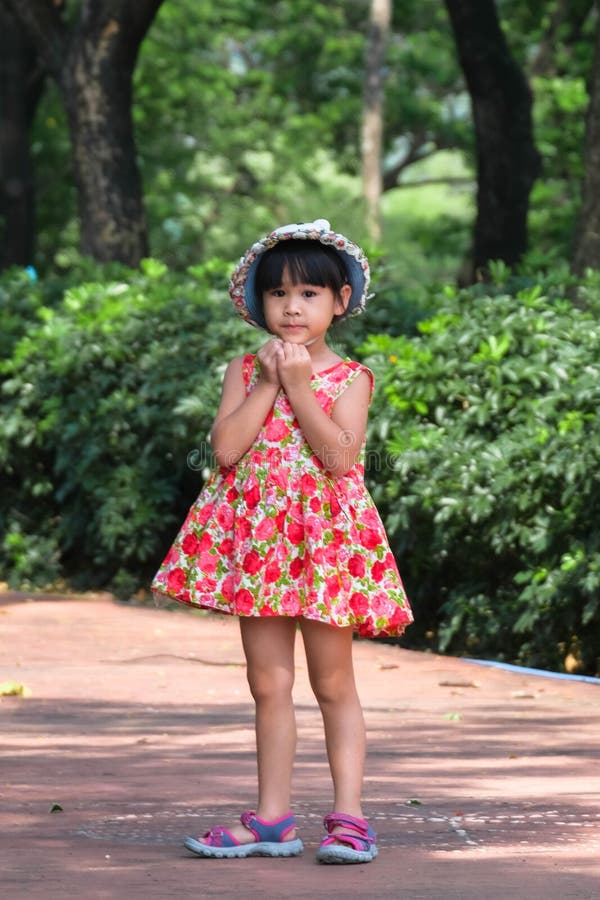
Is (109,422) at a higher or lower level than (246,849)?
higher

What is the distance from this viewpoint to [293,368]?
4465 millimetres

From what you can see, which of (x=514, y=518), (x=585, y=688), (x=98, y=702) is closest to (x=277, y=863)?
(x=98, y=702)

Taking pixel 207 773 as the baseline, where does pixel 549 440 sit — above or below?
above

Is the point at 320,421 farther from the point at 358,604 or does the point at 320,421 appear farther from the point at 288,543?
the point at 358,604

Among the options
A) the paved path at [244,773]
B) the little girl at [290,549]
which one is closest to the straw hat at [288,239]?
the little girl at [290,549]

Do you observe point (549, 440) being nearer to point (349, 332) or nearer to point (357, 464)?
point (349, 332)

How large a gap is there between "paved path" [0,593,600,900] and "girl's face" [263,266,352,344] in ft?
4.50

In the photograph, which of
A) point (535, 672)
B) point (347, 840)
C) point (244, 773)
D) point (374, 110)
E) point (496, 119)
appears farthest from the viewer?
point (374, 110)

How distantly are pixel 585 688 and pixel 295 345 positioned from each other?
348 centimetres

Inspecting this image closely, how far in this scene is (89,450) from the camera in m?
10.7

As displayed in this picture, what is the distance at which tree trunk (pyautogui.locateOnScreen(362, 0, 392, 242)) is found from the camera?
34250 mm

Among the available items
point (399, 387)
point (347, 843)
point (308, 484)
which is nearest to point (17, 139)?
point (399, 387)

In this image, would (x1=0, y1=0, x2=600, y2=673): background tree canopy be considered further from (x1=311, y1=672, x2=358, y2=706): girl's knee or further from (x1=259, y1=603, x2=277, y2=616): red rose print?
(x1=259, y1=603, x2=277, y2=616): red rose print

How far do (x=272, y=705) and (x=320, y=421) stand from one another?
2.50ft
